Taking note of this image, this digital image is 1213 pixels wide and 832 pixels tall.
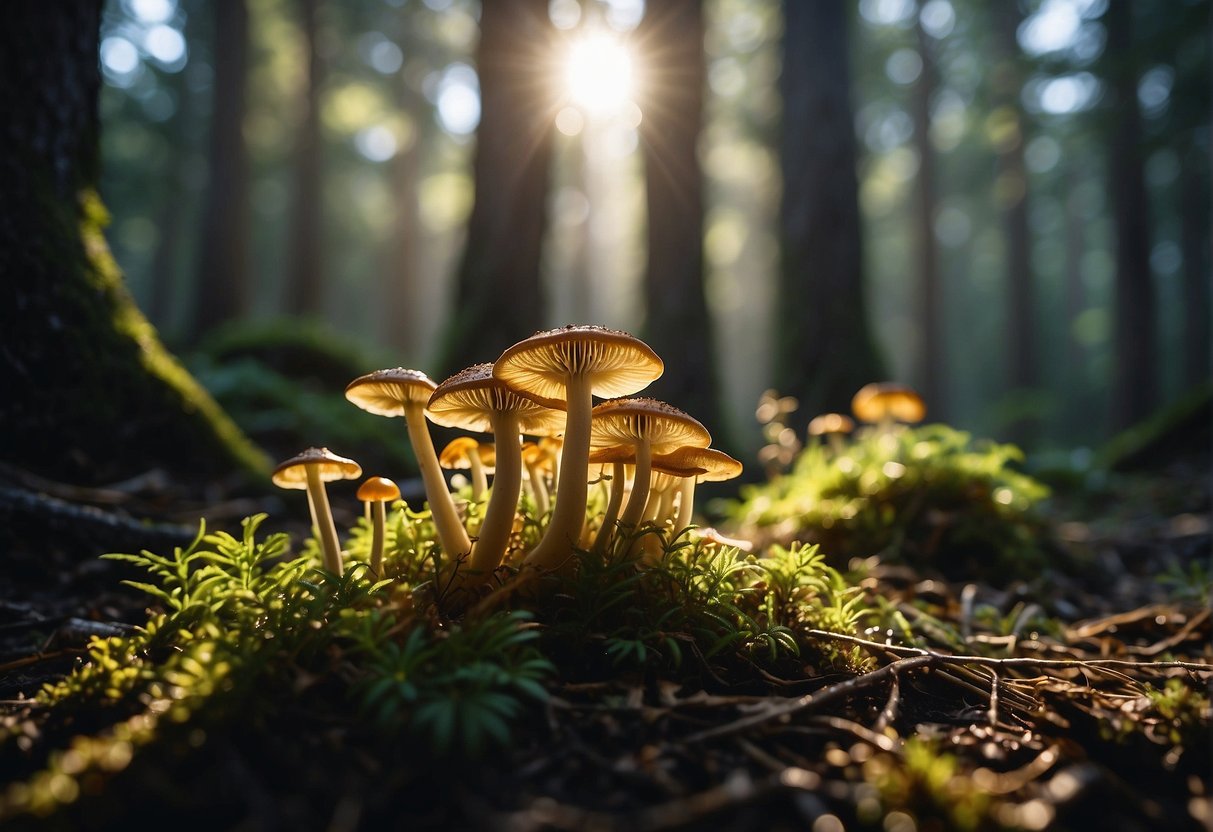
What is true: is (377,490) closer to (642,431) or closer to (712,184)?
(642,431)

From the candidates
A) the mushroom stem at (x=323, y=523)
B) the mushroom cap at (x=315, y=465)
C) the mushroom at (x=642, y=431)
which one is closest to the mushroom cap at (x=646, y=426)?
the mushroom at (x=642, y=431)

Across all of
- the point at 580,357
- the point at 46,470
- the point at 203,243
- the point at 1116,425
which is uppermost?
the point at 203,243

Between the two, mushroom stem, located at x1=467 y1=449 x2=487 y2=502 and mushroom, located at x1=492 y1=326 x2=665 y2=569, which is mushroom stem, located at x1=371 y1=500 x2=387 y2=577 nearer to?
mushroom stem, located at x1=467 y1=449 x2=487 y2=502

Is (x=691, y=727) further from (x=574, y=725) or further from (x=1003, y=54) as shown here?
(x=1003, y=54)

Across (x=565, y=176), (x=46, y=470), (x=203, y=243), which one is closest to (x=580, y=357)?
(x=46, y=470)

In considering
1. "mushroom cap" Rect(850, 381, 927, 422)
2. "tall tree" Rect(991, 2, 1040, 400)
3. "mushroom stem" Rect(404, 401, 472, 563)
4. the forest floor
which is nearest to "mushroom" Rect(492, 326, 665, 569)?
"mushroom stem" Rect(404, 401, 472, 563)

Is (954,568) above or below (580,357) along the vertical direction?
below

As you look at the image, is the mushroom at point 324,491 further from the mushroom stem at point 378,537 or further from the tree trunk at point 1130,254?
the tree trunk at point 1130,254
